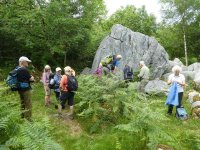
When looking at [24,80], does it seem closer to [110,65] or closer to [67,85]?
[67,85]

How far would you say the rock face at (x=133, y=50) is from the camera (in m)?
22.3

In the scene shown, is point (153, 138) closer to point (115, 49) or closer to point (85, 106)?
point (85, 106)

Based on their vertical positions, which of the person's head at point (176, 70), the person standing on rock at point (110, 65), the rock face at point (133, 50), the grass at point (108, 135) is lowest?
the grass at point (108, 135)

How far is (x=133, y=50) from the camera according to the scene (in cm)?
2289

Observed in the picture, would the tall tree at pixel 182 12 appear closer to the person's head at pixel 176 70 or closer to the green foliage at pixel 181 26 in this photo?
the green foliage at pixel 181 26

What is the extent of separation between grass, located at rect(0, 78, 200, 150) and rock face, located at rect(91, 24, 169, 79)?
403 inches

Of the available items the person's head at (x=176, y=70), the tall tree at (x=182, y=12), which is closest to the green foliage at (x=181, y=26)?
the tall tree at (x=182, y=12)

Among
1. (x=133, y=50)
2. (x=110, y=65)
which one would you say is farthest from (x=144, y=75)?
→ (x=133, y=50)

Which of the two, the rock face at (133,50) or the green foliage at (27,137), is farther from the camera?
the rock face at (133,50)

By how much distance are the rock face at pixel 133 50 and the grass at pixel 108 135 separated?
10233 millimetres

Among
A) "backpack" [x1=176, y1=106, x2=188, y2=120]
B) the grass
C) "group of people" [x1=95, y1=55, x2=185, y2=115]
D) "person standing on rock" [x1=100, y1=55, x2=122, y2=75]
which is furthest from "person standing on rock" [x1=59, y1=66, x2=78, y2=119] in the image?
"person standing on rock" [x1=100, y1=55, x2=122, y2=75]

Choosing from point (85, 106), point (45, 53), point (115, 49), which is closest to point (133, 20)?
point (115, 49)

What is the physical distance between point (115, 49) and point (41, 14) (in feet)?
19.9

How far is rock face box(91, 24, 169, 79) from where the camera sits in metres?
22.3
